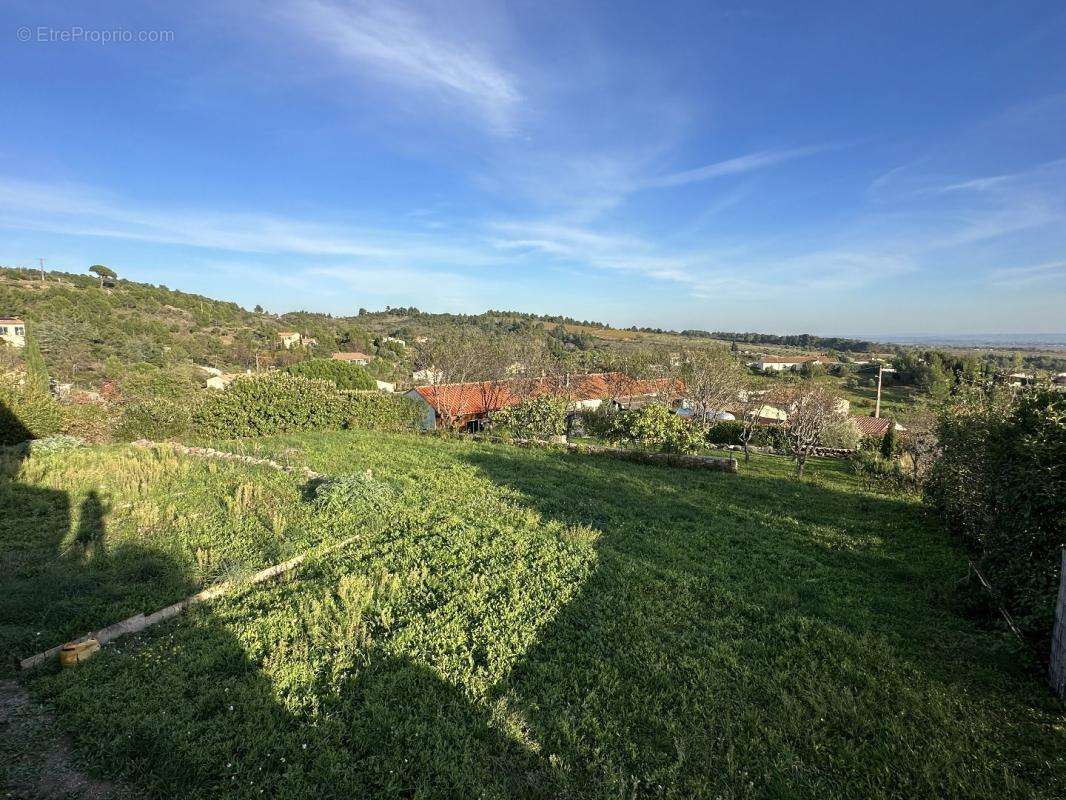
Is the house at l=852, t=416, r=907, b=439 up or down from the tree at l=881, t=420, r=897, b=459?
down

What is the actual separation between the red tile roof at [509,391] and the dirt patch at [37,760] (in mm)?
23038

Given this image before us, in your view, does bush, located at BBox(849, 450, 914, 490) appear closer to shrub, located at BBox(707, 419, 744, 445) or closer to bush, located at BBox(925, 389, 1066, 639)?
bush, located at BBox(925, 389, 1066, 639)

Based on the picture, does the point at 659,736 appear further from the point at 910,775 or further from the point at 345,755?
the point at 345,755

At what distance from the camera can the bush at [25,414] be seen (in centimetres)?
1136

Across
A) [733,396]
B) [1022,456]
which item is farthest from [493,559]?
[733,396]

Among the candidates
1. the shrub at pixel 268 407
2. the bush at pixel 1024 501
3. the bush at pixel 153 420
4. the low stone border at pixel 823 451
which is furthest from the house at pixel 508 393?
the bush at pixel 1024 501

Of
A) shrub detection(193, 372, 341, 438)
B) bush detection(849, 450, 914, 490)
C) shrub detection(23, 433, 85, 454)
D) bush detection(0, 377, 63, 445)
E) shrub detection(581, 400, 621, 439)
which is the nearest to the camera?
shrub detection(23, 433, 85, 454)

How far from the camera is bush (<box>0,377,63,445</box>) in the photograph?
11359 mm

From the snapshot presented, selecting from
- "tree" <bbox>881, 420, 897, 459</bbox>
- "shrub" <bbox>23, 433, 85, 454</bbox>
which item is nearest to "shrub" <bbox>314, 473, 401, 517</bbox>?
"shrub" <bbox>23, 433, 85, 454</bbox>

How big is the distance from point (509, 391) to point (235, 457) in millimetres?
21187

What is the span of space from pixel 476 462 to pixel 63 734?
28.7 feet

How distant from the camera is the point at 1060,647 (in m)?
3.51

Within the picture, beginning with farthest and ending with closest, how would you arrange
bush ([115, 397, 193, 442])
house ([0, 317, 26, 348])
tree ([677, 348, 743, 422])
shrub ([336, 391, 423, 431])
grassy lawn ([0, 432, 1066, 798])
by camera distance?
house ([0, 317, 26, 348]) < tree ([677, 348, 743, 422]) < shrub ([336, 391, 423, 431]) < bush ([115, 397, 193, 442]) < grassy lawn ([0, 432, 1066, 798])

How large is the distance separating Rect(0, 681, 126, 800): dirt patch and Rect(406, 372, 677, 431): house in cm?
2142
